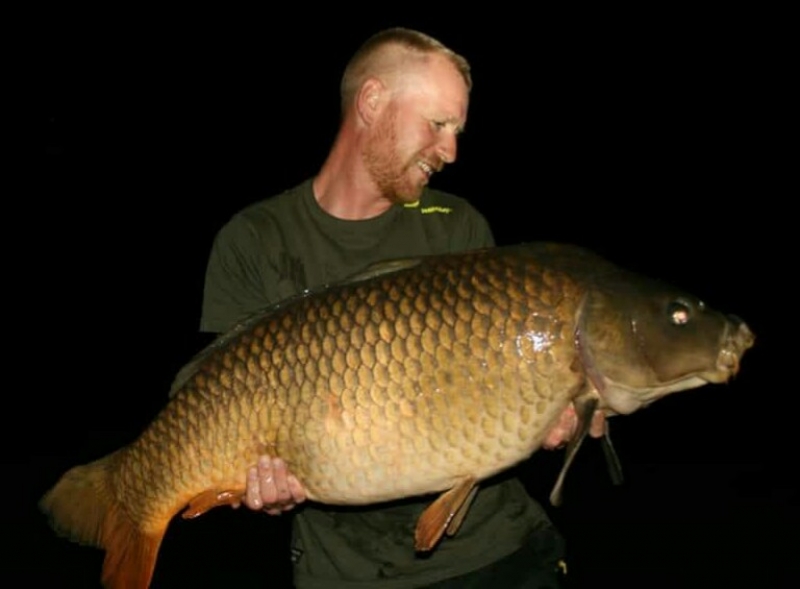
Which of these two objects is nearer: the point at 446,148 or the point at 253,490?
the point at 253,490

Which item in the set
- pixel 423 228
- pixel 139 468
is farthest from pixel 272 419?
pixel 423 228

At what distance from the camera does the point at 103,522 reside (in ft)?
7.59

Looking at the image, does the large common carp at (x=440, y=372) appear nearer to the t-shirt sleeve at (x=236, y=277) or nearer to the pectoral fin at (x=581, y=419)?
the pectoral fin at (x=581, y=419)

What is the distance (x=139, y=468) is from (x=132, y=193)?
104ft

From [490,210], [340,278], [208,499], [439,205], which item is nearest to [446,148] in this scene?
[439,205]

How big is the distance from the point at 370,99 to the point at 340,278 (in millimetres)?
492

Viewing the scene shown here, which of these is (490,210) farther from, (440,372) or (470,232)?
(440,372)

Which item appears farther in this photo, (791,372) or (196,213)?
(196,213)

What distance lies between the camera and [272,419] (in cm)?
208

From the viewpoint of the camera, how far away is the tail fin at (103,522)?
2.28 m

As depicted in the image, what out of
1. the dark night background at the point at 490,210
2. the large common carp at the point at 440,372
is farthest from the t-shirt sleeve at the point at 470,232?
the dark night background at the point at 490,210

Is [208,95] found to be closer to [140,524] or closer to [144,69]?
[144,69]

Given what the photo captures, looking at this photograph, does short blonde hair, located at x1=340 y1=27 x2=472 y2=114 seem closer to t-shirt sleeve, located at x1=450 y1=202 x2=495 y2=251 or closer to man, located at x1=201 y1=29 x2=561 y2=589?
man, located at x1=201 y1=29 x2=561 y2=589

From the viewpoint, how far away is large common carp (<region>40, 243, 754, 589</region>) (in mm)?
1964
